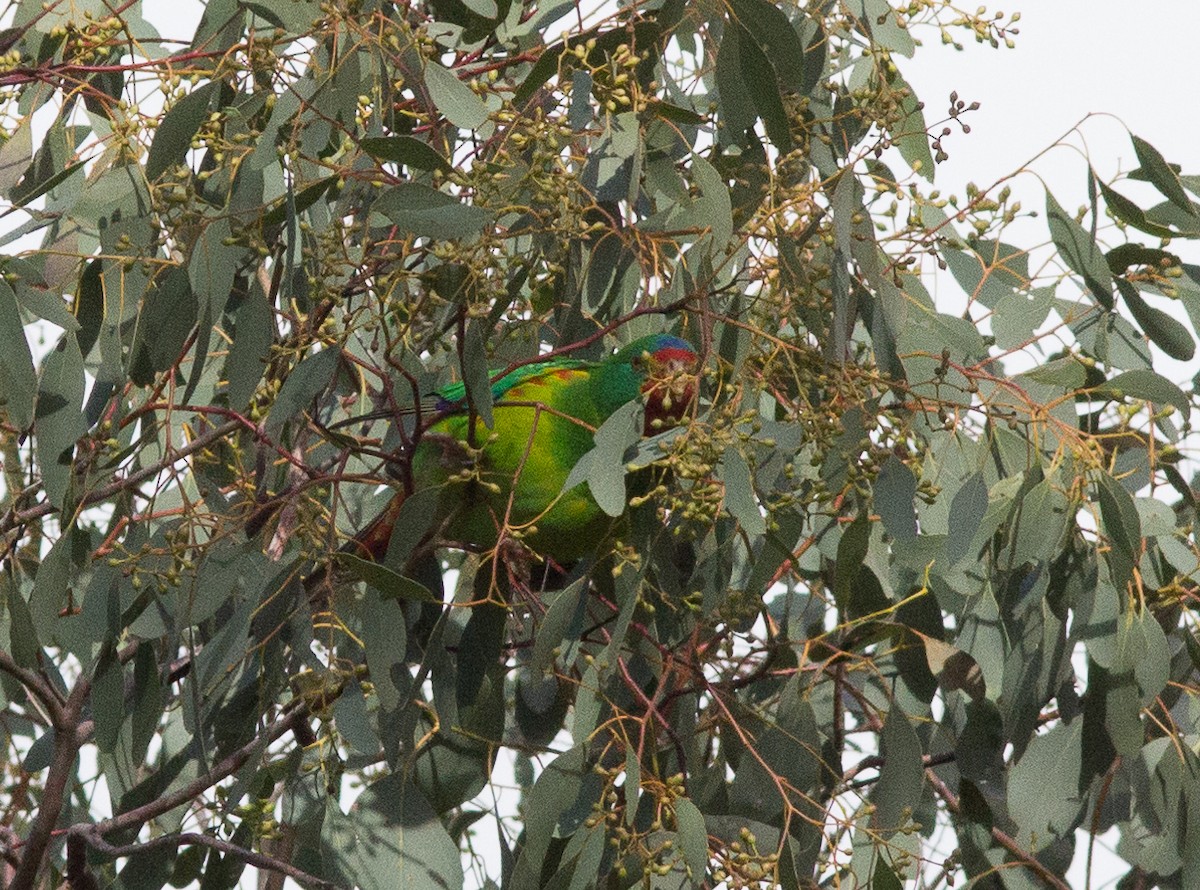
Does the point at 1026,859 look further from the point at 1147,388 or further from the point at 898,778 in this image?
the point at 1147,388

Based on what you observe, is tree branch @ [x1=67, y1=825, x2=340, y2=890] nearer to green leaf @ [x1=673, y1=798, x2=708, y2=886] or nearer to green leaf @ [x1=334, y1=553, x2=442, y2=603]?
green leaf @ [x1=334, y1=553, x2=442, y2=603]

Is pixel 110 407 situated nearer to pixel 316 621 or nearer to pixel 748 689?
pixel 316 621

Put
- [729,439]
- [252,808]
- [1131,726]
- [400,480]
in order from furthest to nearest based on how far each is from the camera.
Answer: [400,480], [1131,726], [252,808], [729,439]

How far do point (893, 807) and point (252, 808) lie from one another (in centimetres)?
96

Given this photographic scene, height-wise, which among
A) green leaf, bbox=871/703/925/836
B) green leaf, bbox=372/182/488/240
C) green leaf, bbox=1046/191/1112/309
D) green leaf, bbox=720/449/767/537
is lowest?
green leaf, bbox=871/703/925/836

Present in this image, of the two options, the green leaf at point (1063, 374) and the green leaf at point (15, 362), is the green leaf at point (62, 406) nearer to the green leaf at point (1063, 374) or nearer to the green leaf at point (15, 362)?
the green leaf at point (15, 362)

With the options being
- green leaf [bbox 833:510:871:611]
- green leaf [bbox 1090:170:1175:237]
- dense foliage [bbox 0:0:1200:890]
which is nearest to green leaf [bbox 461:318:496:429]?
dense foliage [bbox 0:0:1200:890]

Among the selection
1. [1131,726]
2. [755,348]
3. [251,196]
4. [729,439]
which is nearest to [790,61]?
[755,348]

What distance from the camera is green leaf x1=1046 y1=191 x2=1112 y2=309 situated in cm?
222

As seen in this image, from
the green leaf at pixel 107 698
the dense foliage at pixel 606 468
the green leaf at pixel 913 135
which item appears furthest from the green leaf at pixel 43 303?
the green leaf at pixel 913 135

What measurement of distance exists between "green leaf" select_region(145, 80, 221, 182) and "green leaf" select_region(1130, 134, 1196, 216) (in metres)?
1.41

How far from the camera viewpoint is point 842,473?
2.00 meters

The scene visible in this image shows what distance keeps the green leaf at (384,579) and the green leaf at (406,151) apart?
55 centimetres

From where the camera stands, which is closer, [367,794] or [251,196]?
[251,196]
